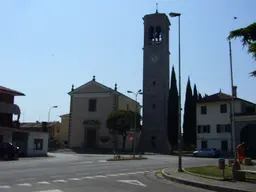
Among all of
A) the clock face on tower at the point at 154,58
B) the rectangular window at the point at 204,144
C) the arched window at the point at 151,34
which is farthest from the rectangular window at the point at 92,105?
the rectangular window at the point at 204,144

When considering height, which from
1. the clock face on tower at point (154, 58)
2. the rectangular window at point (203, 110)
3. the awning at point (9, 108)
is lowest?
the awning at point (9, 108)

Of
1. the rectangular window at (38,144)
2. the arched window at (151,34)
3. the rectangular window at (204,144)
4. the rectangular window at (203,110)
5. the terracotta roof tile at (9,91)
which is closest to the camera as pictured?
the terracotta roof tile at (9,91)

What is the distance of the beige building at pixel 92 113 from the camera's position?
67.0m

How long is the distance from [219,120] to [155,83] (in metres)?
15.1

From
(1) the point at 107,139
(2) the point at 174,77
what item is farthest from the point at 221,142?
(1) the point at 107,139

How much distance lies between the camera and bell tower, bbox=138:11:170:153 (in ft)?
212

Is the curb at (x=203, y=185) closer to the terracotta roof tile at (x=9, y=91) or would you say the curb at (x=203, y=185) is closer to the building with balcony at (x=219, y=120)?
the terracotta roof tile at (x=9, y=91)

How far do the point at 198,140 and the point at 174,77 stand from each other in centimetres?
1326

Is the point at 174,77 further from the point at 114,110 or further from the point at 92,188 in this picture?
the point at 92,188

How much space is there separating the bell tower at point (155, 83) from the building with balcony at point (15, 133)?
23.9 meters

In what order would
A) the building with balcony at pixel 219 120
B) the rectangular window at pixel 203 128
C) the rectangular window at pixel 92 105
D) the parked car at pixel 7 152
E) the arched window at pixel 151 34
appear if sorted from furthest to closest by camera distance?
the rectangular window at pixel 92 105, the arched window at pixel 151 34, the rectangular window at pixel 203 128, the building with balcony at pixel 219 120, the parked car at pixel 7 152

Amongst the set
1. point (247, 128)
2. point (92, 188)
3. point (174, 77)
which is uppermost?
point (174, 77)

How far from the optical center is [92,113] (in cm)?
6888

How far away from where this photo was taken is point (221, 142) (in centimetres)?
5547
